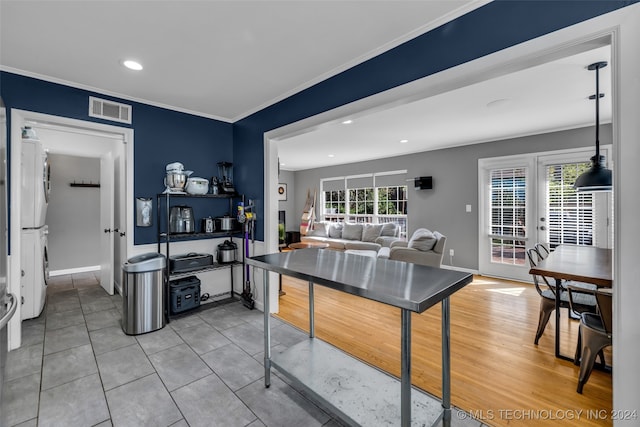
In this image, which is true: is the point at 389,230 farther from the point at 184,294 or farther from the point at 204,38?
the point at 204,38

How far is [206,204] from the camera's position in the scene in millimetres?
3951

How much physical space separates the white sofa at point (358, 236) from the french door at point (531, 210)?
6.15 feet

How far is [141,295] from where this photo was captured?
2.91 m

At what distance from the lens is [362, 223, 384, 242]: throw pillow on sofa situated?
6.76 m

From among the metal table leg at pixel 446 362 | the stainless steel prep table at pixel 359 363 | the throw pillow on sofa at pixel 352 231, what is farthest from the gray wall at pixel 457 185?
the metal table leg at pixel 446 362

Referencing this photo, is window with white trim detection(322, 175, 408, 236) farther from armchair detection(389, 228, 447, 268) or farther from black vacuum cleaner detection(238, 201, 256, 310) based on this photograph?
Answer: black vacuum cleaner detection(238, 201, 256, 310)

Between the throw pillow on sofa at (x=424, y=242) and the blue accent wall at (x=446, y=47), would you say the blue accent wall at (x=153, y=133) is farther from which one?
the throw pillow on sofa at (x=424, y=242)

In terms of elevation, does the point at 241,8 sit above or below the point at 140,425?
above

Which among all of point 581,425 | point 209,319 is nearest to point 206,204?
point 209,319

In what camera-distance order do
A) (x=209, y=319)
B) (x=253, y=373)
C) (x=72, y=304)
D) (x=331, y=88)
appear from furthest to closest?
(x=72, y=304) < (x=209, y=319) < (x=331, y=88) < (x=253, y=373)

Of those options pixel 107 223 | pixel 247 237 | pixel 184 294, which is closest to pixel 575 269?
pixel 247 237

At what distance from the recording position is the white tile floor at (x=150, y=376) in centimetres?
179

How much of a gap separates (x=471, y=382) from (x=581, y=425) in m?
0.62

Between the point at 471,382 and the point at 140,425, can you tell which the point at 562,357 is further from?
the point at 140,425
